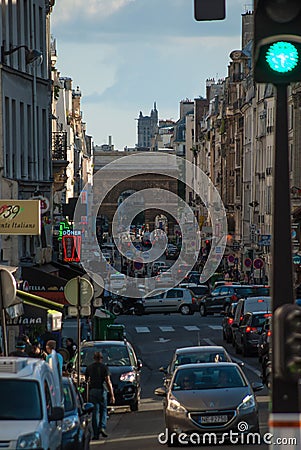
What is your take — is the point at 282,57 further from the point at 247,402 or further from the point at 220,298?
the point at 220,298

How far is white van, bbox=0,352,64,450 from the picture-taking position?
11320 mm

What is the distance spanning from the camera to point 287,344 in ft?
24.3

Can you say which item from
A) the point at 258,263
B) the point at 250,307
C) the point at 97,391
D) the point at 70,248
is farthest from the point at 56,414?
the point at 258,263

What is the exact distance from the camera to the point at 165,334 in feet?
148

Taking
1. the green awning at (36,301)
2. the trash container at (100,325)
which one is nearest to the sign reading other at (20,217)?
the green awning at (36,301)

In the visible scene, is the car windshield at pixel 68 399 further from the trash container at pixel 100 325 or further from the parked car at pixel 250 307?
the parked car at pixel 250 307

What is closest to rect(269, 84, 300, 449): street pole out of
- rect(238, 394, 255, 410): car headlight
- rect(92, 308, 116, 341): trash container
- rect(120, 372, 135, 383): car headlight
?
rect(238, 394, 255, 410): car headlight

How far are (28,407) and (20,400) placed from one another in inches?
4.5

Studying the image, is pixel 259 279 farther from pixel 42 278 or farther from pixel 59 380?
pixel 59 380

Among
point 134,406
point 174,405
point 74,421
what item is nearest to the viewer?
point 74,421

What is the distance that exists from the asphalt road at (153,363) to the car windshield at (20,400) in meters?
4.65

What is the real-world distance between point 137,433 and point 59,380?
5608 mm

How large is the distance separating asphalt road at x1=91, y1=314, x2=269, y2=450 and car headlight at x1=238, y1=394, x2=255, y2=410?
70cm

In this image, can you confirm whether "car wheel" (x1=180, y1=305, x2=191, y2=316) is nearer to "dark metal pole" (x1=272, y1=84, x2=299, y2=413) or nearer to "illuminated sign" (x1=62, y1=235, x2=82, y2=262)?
"illuminated sign" (x1=62, y1=235, x2=82, y2=262)
